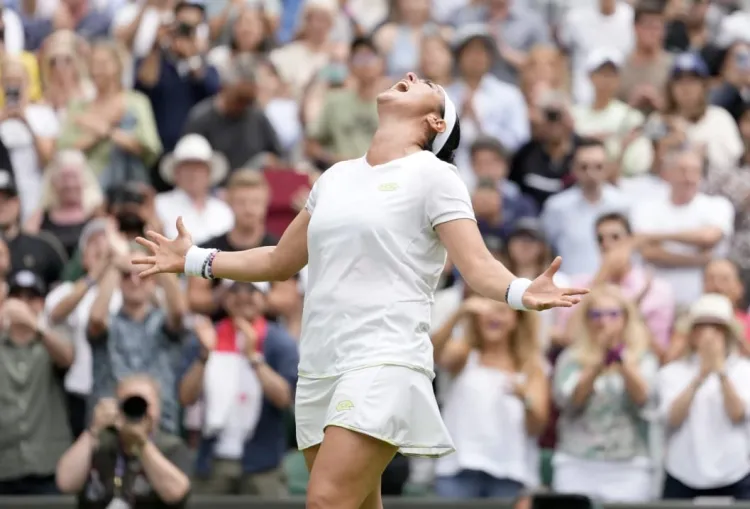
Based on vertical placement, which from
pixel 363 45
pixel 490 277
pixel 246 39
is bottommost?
pixel 246 39

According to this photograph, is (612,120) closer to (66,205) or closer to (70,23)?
(66,205)

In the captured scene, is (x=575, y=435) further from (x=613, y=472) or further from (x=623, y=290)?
(x=623, y=290)

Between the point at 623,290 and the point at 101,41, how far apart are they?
4.53 m

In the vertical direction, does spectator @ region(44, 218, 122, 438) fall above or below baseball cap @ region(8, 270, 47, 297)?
below

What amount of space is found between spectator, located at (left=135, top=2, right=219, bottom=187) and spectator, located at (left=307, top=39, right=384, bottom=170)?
972mm

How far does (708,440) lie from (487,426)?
1.30 m

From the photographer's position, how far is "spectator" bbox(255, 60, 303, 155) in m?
12.4

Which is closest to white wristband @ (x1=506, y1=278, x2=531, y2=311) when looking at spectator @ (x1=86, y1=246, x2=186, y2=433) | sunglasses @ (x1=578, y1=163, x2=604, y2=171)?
spectator @ (x1=86, y1=246, x2=186, y2=433)

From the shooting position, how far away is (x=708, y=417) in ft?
31.4

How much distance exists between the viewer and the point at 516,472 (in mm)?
9477

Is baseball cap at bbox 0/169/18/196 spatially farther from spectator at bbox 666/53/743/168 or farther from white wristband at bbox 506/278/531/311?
white wristband at bbox 506/278/531/311

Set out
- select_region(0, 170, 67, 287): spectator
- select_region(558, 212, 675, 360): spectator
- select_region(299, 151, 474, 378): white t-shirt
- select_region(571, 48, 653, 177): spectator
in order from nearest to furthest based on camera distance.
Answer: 1. select_region(299, 151, 474, 378): white t-shirt
2. select_region(558, 212, 675, 360): spectator
3. select_region(0, 170, 67, 287): spectator
4. select_region(571, 48, 653, 177): spectator

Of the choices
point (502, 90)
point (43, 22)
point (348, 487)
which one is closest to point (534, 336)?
point (502, 90)

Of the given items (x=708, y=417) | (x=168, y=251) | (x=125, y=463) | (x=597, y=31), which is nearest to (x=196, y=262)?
(x=168, y=251)
